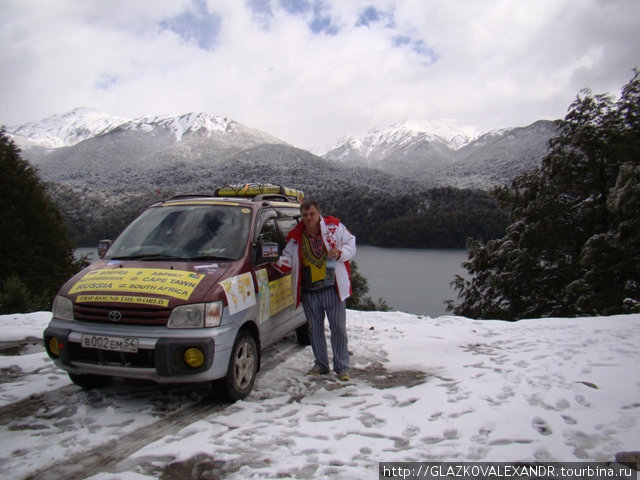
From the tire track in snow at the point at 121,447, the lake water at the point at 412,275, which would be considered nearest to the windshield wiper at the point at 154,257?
the tire track in snow at the point at 121,447

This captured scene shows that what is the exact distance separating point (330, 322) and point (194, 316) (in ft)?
5.15

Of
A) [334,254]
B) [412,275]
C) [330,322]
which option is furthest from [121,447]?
[412,275]

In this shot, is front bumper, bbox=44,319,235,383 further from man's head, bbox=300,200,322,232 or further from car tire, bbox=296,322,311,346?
car tire, bbox=296,322,311,346

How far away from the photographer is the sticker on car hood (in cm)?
357

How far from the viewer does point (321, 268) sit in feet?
14.6

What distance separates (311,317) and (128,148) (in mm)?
212520

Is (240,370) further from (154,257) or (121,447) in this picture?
(154,257)

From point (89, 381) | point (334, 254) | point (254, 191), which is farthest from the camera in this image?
point (254, 191)

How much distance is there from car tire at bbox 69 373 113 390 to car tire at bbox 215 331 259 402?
4.24 feet

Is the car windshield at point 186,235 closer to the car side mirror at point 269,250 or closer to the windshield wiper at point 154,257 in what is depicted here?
the windshield wiper at point 154,257

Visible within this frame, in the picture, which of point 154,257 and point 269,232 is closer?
point 154,257

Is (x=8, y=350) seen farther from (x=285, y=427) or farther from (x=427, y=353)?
(x=427, y=353)

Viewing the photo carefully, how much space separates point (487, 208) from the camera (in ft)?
235

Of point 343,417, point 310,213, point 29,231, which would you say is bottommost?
point 343,417
